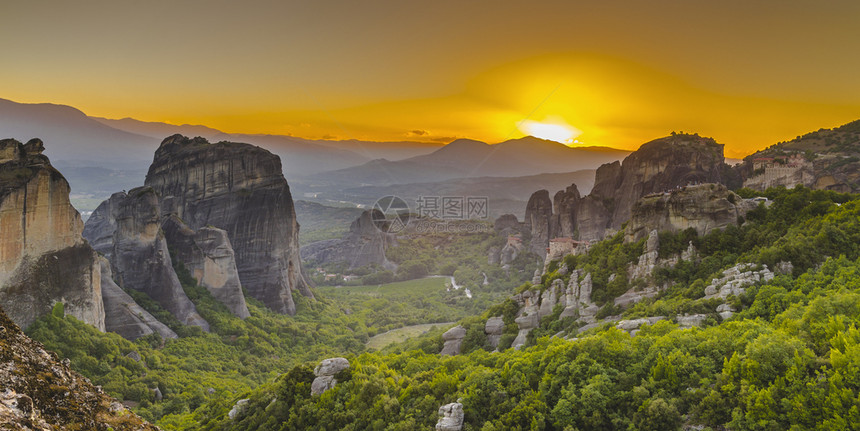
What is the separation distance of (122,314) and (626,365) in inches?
1409

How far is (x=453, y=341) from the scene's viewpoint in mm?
33594

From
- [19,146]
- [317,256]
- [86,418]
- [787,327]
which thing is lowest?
[317,256]

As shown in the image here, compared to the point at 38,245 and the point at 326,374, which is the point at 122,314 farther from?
the point at 326,374

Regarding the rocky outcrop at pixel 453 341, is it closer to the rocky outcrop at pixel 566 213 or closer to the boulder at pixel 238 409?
the boulder at pixel 238 409

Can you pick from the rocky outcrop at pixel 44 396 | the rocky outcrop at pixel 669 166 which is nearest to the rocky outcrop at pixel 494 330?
the rocky outcrop at pixel 44 396

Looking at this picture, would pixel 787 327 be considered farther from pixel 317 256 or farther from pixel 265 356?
pixel 317 256

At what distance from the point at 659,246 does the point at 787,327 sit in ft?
39.1

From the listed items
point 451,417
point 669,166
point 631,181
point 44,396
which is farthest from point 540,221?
point 44,396

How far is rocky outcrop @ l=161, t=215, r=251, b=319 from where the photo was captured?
47781mm

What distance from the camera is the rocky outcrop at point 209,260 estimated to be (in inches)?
1881

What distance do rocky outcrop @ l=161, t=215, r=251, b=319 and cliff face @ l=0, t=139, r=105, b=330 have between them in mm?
14413

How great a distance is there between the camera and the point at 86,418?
33.7 feet

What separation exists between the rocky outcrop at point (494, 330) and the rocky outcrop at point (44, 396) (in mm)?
22946

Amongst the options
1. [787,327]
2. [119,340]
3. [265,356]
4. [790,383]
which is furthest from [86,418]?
[265,356]
